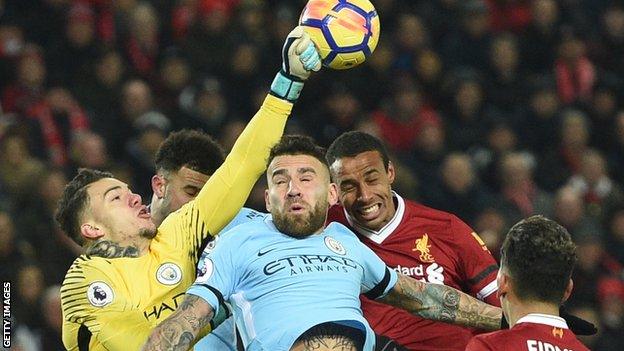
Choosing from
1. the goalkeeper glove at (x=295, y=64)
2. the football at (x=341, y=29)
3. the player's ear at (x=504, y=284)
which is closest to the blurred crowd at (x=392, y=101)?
the football at (x=341, y=29)

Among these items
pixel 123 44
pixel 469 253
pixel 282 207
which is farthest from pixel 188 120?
pixel 282 207

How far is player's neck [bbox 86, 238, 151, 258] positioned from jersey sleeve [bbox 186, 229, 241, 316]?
425 mm

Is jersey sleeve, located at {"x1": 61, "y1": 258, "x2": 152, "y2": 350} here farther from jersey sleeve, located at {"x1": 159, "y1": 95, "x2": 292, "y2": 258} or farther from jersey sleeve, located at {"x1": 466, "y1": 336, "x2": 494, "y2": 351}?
jersey sleeve, located at {"x1": 466, "y1": 336, "x2": 494, "y2": 351}

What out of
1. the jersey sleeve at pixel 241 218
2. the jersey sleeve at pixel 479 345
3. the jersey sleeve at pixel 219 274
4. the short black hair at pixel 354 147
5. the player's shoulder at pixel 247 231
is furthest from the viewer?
the short black hair at pixel 354 147

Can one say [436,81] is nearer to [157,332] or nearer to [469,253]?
[469,253]

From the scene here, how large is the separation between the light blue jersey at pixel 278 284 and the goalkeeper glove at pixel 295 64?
0.61 metres

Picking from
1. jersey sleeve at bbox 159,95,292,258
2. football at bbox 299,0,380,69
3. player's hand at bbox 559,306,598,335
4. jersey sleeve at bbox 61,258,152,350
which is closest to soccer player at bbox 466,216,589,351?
player's hand at bbox 559,306,598,335

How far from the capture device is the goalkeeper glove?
17.5 feet

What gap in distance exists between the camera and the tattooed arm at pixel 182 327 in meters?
4.66

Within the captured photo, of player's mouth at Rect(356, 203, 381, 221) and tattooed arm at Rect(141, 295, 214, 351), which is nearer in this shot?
tattooed arm at Rect(141, 295, 214, 351)

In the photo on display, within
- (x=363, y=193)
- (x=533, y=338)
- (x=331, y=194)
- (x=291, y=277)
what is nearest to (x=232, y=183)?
(x=331, y=194)

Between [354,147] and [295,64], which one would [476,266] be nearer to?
[354,147]

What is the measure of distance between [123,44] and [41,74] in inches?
34.0

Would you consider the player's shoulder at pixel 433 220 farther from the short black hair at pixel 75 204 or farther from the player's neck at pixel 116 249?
the short black hair at pixel 75 204
